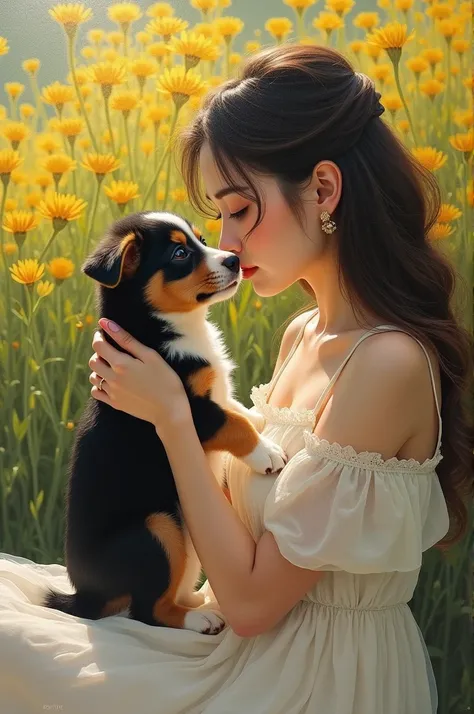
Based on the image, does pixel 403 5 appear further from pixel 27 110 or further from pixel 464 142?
pixel 27 110

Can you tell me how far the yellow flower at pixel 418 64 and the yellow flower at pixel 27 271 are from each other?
84cm

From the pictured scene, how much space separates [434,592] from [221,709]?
2.51ft

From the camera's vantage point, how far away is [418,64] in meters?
1.71

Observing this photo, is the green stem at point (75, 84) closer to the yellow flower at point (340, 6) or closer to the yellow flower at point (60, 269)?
the yellow flower at point (60, 269)

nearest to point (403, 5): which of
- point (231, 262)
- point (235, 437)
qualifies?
point (231, 262)

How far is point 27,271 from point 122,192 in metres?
0.25

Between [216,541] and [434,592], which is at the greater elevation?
[216,541]

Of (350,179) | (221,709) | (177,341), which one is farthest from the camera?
(177,341)

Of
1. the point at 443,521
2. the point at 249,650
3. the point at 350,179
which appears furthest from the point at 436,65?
the point at 249,650

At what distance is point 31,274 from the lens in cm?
178

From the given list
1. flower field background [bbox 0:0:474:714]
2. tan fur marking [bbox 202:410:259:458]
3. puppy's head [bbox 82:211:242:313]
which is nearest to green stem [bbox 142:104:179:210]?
flower field background [bbox 0:0:474:714]

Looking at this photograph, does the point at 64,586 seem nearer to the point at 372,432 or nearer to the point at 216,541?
the point at 216,541

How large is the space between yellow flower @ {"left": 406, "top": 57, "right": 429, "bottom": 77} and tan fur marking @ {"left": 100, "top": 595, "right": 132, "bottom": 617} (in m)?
1.14

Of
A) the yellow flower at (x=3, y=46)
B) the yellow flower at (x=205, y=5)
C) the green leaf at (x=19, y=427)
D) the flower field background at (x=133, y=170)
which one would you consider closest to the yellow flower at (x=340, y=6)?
the flower field background at (x=133, y=170)
